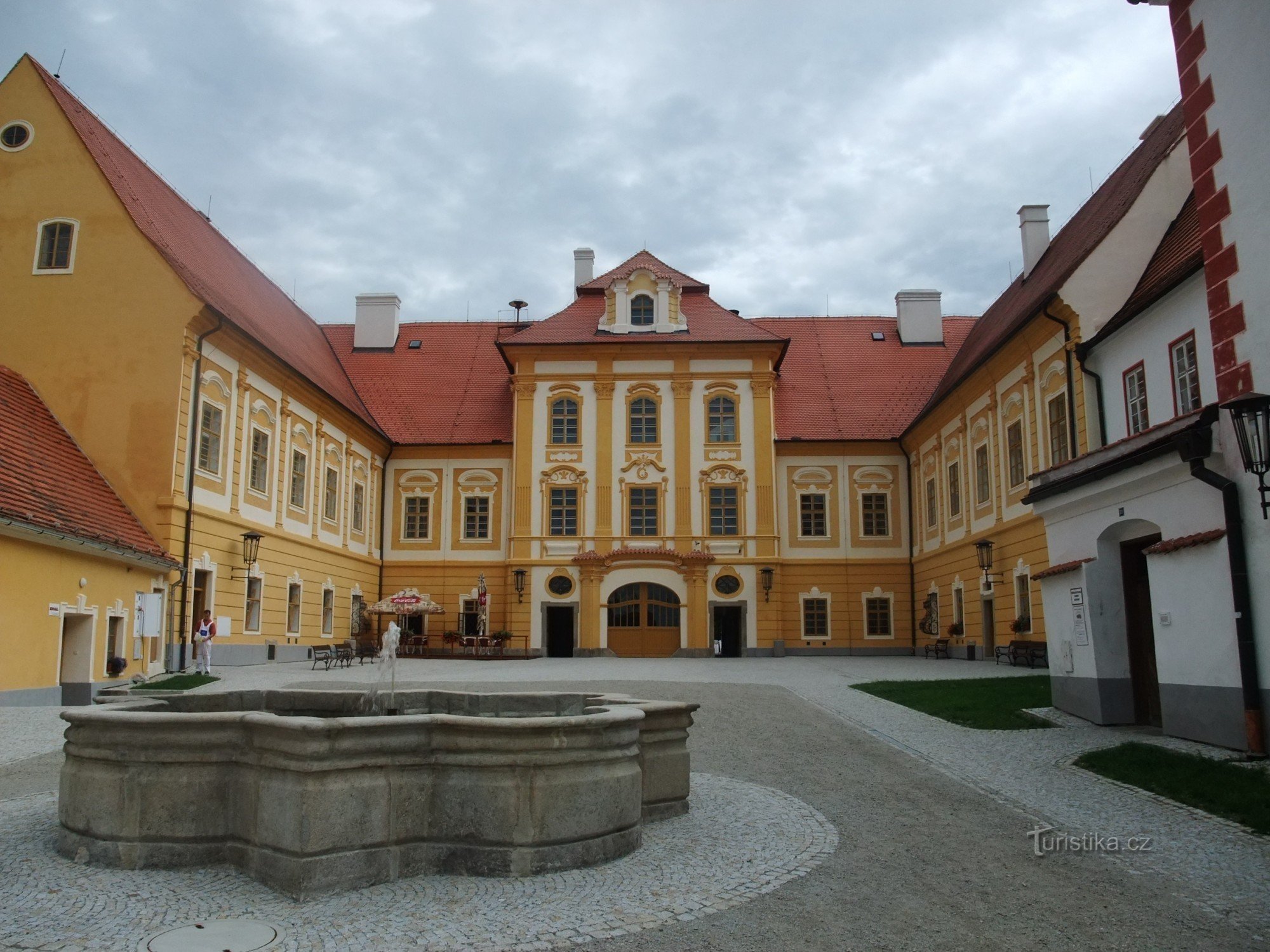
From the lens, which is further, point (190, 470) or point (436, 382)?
point (436, 382)

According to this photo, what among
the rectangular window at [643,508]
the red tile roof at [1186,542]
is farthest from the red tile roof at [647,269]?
the red tile roof at [1186,542]

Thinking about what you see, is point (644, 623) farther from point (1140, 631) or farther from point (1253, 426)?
point (1253, 426)

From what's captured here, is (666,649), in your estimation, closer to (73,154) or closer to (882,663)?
(882,663)

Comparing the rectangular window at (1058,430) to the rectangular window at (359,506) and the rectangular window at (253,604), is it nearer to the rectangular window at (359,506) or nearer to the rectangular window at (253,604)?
the rectangular window at (253,604)

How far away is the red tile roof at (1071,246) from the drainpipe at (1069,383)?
1.38ft

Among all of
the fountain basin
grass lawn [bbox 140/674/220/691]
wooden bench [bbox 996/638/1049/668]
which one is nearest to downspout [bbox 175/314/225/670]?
grass lawn [bbox 140/674/220/691]

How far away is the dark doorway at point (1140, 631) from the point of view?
1260 centimetres

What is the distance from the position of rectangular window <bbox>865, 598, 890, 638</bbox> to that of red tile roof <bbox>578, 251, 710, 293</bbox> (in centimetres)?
1236

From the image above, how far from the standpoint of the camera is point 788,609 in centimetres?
3541

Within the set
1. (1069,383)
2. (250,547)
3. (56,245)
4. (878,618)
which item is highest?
(56,245)

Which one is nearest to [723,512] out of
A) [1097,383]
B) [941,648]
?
[941,648]

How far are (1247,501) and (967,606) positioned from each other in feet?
66.9

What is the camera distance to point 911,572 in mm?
35812

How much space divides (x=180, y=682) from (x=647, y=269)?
21830mm
